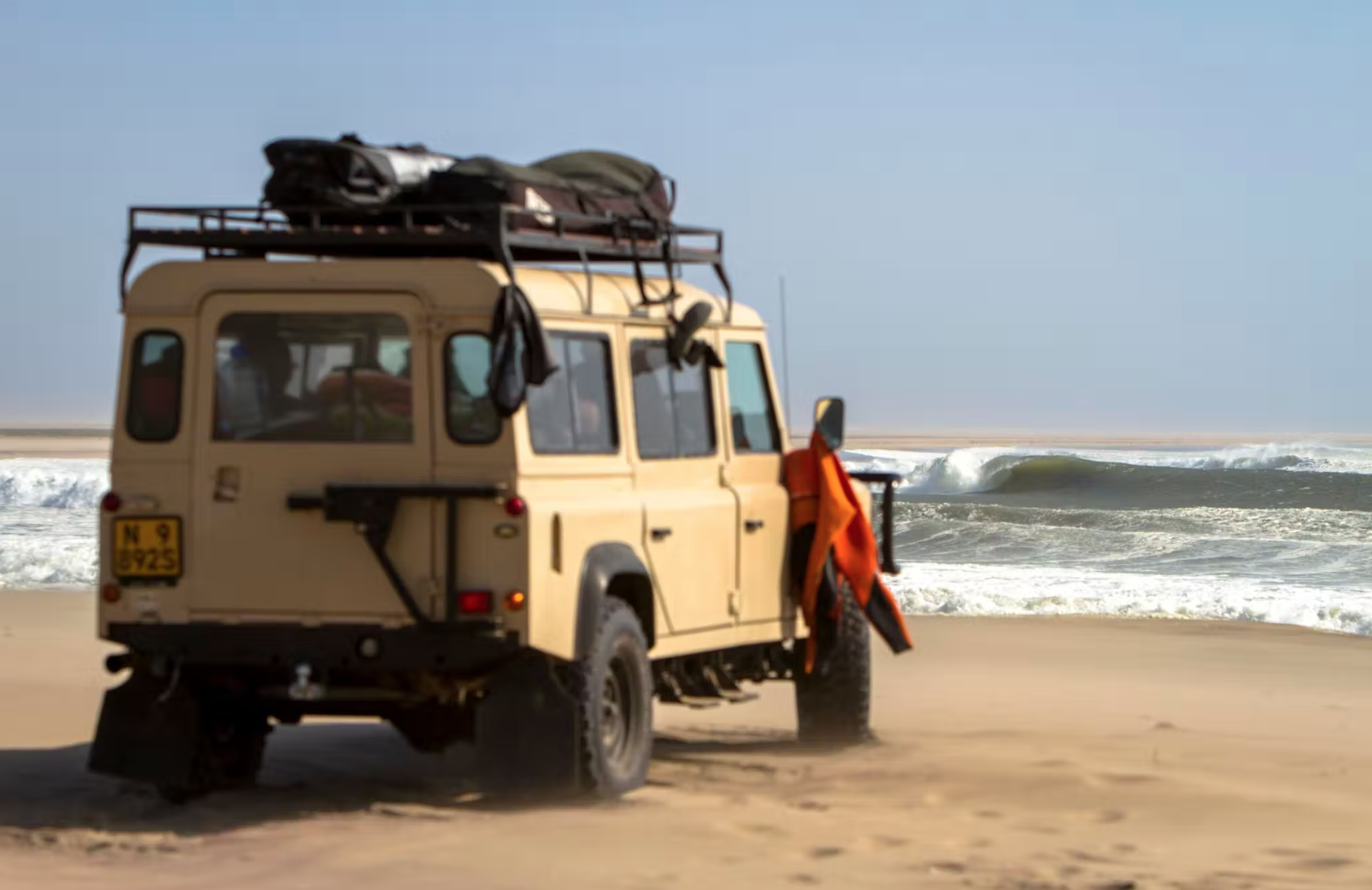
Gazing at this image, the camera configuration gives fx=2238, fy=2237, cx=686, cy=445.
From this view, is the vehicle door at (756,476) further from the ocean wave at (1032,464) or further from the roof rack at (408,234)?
the ocean wave at (1032,464)

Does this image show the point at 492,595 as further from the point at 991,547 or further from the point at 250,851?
the point at 991,547

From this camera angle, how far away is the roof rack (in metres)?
8.10

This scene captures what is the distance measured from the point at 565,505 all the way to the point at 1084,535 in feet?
66.6

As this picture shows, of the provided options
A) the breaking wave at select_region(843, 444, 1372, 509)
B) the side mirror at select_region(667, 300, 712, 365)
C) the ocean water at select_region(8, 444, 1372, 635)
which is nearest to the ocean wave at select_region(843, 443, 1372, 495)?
the breaking wave at select_region(843, 444, 1372, 509)

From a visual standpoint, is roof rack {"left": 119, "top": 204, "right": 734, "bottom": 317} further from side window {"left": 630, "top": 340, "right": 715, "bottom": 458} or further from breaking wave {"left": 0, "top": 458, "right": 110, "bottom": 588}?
breaking wave {"left": 0, "top": 458, "right": 110, "bottom": 588}

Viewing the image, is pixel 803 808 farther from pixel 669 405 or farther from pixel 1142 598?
pixel 1142 598

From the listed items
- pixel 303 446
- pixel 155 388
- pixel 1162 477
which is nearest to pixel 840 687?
pixel 303 446

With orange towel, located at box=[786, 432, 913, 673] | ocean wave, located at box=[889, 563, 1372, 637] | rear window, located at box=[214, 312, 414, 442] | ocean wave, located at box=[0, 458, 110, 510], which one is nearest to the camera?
rear window, located at box=[214, 312, 414, 442]

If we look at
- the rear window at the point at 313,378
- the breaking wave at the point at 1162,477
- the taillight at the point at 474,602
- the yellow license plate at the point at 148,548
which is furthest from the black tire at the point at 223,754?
the breaking wave at the point at 1162,477

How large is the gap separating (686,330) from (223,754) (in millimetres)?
2552

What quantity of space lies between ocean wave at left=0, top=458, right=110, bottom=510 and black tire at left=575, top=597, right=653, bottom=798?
33304mm

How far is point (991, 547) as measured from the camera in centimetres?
2639

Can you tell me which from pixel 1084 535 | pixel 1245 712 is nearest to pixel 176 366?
pixel 1245 712

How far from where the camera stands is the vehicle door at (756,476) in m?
9.80
